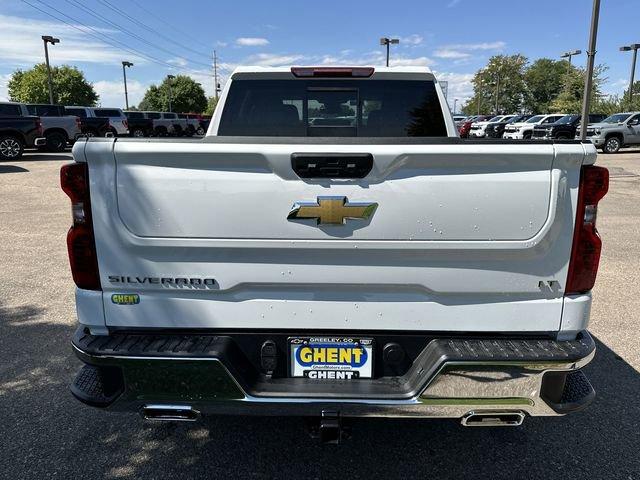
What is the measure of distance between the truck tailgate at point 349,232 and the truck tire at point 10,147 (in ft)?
62.8

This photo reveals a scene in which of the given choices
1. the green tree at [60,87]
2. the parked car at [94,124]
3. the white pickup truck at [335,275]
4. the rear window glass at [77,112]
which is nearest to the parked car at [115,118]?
the rear window glass at [77,112]

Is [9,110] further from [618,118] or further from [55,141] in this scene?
[618,118]

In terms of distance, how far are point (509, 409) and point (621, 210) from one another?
9828 mm

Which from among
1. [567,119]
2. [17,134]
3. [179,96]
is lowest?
[17,134]

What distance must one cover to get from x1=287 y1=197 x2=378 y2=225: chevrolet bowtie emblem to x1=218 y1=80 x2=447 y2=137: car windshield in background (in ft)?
6.15

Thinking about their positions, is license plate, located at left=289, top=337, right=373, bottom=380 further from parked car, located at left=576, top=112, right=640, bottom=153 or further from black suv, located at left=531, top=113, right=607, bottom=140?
black suv, located at left=531, top=113, right=607, bottom=140

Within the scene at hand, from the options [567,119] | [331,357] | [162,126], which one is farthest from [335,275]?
[162,126]

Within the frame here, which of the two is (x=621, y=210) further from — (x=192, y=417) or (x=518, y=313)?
(x=192, y=417)

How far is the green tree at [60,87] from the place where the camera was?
7409cm

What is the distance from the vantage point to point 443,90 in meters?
4.26

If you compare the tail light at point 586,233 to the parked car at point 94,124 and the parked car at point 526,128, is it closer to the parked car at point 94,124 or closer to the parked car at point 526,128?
the parked car at point 94,124

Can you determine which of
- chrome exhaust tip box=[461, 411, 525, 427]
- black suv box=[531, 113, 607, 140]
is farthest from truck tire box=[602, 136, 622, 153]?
chrome exhaust tip box=[461, 411, 525, 427]

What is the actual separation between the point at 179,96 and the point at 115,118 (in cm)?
6331

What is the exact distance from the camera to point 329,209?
215 centimetres
